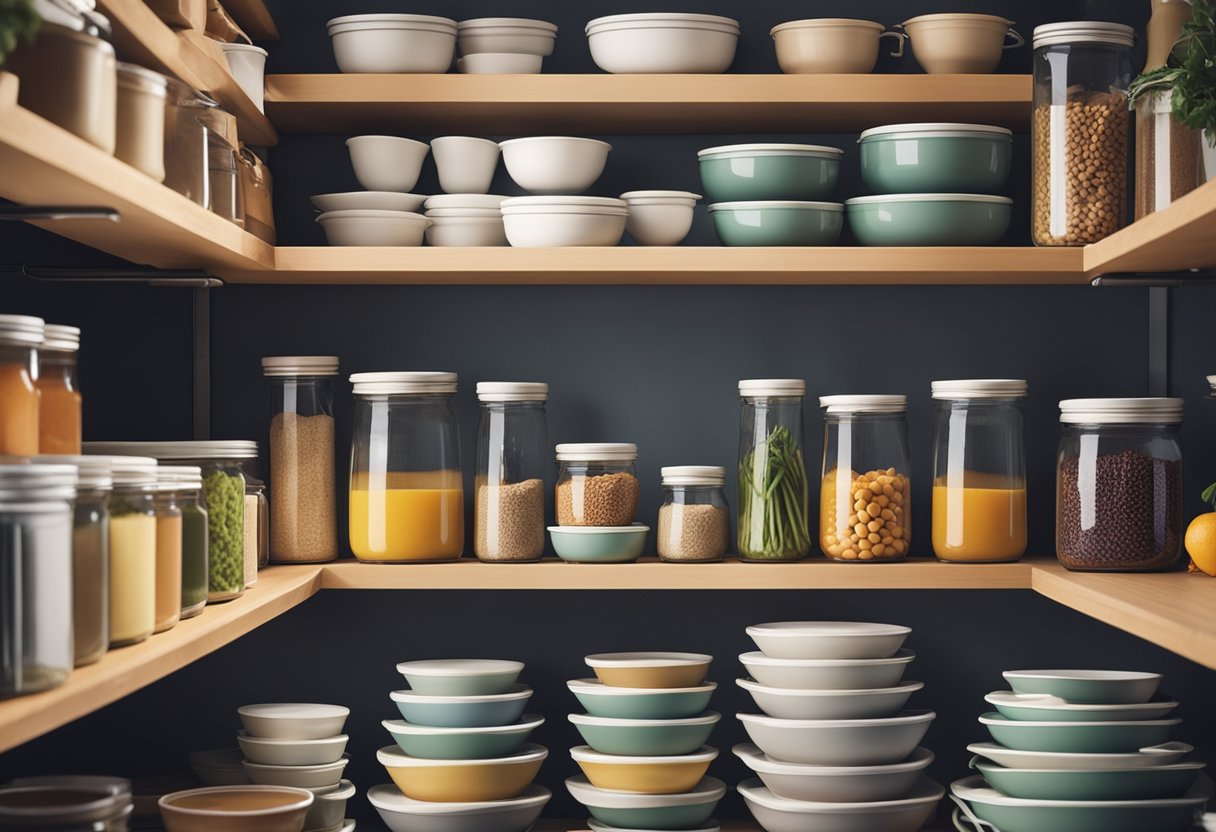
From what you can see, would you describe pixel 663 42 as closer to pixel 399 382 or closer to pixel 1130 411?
pixel 399 382

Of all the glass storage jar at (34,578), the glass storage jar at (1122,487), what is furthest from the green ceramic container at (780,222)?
the glass storage jar at (34,578)

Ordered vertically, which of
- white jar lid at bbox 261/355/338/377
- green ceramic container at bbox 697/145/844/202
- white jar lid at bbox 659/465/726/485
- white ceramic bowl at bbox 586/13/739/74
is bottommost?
white jar lid at bbox 659/465/726/485

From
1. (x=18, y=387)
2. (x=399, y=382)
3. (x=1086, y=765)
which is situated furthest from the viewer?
(x=399, y=382)

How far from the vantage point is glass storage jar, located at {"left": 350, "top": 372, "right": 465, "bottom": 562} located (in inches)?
71.7

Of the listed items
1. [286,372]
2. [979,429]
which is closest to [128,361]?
[286,372]

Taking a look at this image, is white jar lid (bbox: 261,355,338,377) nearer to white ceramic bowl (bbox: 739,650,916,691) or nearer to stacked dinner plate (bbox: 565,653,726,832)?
stacked dinner plate (bbox: 565,653,726,832)

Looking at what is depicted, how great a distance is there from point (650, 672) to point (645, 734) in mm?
84

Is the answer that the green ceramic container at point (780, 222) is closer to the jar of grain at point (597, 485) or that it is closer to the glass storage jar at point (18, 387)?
the jar of grain at point (597, 485)

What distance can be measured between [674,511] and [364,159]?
0.66 meters

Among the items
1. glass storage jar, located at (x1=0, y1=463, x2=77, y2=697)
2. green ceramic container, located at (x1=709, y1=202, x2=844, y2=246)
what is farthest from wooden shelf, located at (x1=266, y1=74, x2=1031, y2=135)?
glass storage jar, located at (x1=0, y1=463, x2=77, y2=697)

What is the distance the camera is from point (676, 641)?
205cm

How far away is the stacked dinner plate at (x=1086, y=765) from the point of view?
63.6 inches

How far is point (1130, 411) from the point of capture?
5.57ft

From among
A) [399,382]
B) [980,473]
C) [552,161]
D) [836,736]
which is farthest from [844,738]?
[552,161]
